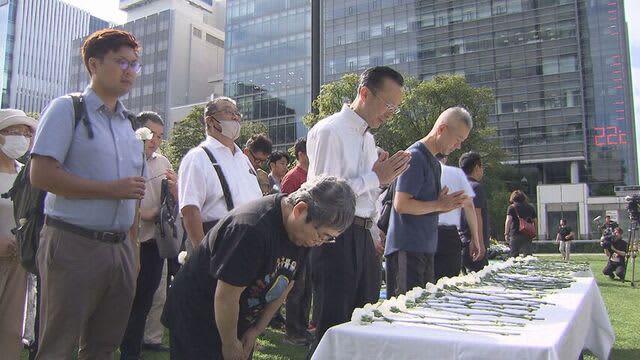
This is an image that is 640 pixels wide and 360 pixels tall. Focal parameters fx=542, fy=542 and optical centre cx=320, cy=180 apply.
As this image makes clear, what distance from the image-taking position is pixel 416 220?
139 inches

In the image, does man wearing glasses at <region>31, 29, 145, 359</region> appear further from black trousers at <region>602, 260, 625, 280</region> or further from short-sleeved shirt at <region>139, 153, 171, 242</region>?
black trousers at <region>602, 260, 625, 280</region>

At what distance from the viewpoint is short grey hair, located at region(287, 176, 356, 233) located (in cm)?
189

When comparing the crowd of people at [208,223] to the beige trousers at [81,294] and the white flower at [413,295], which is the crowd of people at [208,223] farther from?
the white flower at [413,295]

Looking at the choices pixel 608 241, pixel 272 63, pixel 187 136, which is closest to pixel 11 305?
pixel 608 241

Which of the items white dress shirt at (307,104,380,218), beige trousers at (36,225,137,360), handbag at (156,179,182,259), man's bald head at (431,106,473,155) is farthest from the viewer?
handbag at (156,179,182,259)

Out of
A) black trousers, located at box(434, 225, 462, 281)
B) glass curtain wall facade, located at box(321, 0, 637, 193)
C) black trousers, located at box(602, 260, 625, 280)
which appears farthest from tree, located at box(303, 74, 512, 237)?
black trousers, located at box(434, 225, 462, 281)

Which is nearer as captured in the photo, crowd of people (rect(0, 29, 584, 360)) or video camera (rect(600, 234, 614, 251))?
crowd of people (rect(0, 29, 584, 360))

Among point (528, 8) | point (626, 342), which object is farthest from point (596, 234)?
point (626, 342)

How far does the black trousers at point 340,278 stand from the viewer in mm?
2744

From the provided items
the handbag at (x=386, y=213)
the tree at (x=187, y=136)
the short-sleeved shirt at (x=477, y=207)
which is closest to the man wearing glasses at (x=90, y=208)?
the handbag at (x=386, y=213)

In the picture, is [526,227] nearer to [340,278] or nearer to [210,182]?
[210,182]

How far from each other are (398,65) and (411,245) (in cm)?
5342

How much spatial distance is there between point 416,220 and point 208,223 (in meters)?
1.34

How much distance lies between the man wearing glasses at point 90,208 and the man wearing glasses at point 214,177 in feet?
2.07
